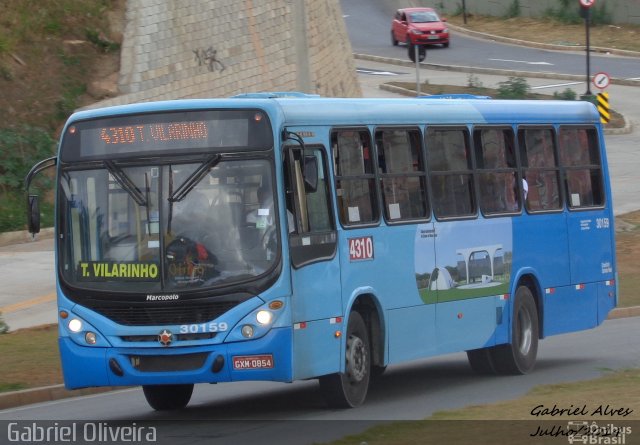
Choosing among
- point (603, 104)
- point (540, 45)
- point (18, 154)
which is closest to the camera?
point (18, 154)

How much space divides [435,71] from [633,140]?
1445cm

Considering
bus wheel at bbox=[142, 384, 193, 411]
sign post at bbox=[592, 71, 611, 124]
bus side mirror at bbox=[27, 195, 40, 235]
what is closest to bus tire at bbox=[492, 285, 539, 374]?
bus wheel at bbox=[142, 384, 193, 411]

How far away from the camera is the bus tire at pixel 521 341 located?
1581cm

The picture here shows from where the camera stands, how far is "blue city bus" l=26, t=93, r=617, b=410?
1167cm

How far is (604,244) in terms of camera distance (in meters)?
17.8

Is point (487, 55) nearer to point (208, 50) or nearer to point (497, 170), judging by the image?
point (208, 50)

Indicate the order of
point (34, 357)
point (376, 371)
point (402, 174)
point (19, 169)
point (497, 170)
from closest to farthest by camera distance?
point (402, 174)
point (376, 371)
point (497, 170)
point (34, 357)
point (19, 169)

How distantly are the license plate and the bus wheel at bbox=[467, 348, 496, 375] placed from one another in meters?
4.85

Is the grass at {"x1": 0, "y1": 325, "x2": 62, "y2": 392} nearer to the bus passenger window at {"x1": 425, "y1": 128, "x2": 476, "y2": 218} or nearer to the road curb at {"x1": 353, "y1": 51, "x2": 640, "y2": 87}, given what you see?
the bus passenger window at {"x1": 425, "y1": 128, "x2": 476, "y2": 218}

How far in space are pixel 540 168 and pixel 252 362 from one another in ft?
19.7

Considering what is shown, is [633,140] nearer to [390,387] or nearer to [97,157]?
[390,387]

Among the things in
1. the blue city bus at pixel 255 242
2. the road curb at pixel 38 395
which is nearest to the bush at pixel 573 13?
the blue city bus at pixel 255 242

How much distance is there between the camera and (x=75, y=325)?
475 inches

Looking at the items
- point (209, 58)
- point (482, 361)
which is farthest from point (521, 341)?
point (209, 58)
